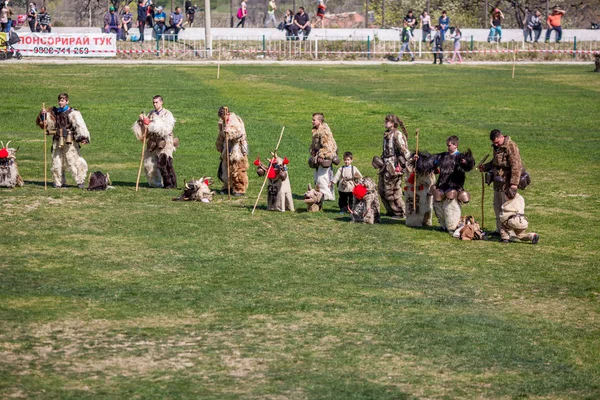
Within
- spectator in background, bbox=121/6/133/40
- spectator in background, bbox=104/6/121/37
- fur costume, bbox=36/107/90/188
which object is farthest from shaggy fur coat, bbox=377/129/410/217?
spectator in background, bbox=121/6/133/40

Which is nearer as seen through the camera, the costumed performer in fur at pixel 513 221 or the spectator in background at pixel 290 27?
the costumed performer in fur at pixel 513 221

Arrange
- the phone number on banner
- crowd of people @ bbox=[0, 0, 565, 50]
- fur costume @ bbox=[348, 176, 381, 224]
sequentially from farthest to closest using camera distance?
crowd of people @ bbox=[0, 0, 565, 50]
the phone number on banner
fur costume @ bbox=[348, 176, 381, 224]

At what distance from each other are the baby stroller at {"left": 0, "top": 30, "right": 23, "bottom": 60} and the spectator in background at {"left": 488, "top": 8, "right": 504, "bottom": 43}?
2681 centimetres

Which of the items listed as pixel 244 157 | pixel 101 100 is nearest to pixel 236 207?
pixel 244 157

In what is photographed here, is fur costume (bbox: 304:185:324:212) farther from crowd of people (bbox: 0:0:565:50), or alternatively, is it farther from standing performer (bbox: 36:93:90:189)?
crowd of people (bbox: 0:0:565:50)

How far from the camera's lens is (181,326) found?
42.9ft

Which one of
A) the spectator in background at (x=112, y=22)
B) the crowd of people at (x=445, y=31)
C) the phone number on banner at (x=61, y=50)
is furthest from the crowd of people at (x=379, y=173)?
the crowd of people at (x=445, y=31)

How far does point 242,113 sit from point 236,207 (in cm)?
1572

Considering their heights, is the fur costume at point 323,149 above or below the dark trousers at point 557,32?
below

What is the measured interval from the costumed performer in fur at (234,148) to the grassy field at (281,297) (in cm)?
56

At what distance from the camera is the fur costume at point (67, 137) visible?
70.4ft

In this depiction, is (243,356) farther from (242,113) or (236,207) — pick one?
(242,113)

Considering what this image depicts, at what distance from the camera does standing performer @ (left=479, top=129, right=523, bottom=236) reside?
17.9 m

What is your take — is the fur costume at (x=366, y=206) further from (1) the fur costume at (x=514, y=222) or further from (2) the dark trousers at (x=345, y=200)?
(1) the fur costume at (x=514, y=222)
